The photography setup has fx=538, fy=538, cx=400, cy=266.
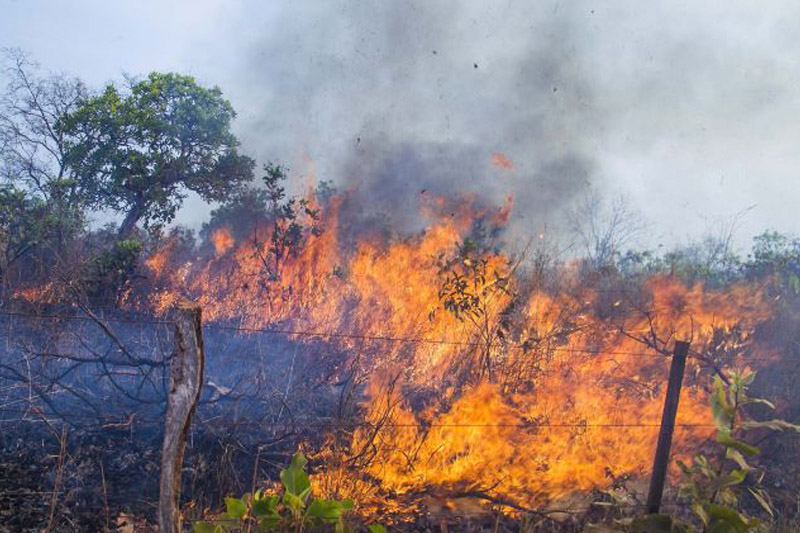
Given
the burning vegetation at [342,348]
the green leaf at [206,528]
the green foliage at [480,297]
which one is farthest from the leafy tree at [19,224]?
the green leaf at [206,528]

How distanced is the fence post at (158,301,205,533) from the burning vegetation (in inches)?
17.7

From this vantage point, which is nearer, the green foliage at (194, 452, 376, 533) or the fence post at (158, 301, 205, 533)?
the green foliage at (194, 452, 376, 533)

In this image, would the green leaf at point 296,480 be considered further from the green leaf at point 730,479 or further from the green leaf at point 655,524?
the green leaf at point 730,479

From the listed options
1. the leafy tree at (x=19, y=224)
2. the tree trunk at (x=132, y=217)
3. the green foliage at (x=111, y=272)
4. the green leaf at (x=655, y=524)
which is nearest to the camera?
the green leaf at (x=655, y=524)

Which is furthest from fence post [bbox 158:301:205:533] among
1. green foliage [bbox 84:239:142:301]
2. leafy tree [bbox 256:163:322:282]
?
leafy tree [bbox 256:163:322:282]

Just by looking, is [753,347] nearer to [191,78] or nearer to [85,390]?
[85,390]

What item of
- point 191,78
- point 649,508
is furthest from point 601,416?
point 191,78

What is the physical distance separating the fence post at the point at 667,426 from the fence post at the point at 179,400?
154 inches

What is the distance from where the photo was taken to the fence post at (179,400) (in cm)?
289

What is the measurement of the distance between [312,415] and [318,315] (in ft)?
12.1

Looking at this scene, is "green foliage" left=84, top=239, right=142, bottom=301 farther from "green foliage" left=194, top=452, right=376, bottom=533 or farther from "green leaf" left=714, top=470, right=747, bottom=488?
"green leaf" left=714, top=470, right=747, bottom=488

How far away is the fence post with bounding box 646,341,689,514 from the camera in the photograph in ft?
15.4

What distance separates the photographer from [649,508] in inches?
183

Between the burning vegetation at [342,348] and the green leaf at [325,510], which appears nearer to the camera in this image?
the green leaf at [325,510]
